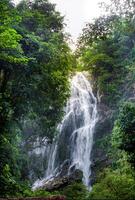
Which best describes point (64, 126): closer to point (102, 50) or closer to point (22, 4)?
point (102, 50)

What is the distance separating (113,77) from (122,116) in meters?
17.1

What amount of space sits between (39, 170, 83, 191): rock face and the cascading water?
98 centimetres

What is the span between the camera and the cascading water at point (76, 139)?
2562 cm

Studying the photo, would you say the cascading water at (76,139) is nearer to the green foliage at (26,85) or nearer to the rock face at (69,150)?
the rock face at (69,150)

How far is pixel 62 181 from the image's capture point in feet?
73.7

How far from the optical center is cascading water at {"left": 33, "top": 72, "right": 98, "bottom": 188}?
25.6 meters

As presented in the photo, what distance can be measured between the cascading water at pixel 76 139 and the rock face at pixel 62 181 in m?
0.98

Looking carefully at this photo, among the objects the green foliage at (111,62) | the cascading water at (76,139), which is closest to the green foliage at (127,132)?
the cascading water at (76,139)

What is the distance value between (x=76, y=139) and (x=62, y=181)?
203 inches

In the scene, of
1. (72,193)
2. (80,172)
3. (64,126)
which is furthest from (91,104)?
(72,193)

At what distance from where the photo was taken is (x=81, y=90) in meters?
33.1

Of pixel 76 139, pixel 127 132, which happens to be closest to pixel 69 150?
pixel 76 139

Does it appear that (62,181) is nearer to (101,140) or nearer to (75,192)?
(101,140)

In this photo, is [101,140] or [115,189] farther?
[101,140]
